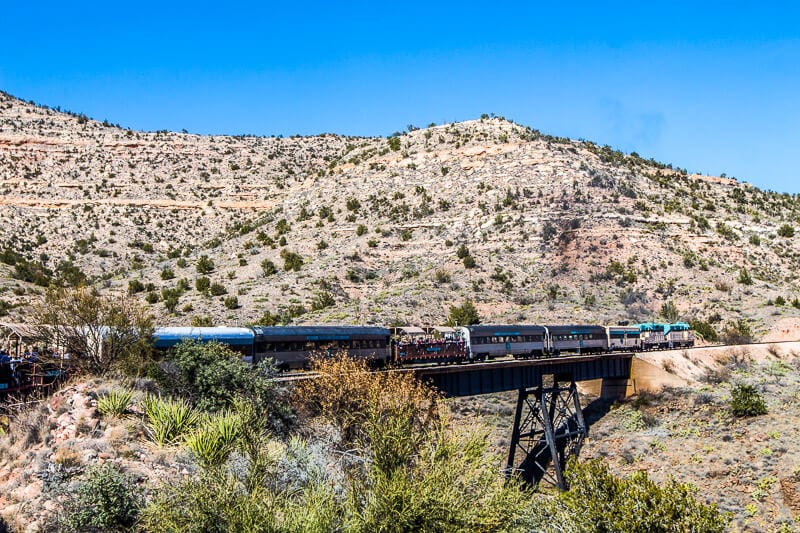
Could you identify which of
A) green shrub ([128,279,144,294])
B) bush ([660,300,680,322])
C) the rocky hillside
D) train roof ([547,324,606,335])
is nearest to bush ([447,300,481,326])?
the rocky hillside

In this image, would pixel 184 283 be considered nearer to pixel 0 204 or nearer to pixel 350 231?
pixel 350 231

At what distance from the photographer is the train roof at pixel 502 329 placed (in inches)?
1657

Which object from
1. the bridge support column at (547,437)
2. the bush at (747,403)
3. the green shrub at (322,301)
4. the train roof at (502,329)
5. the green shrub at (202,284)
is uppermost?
the green shrub at (202,284)

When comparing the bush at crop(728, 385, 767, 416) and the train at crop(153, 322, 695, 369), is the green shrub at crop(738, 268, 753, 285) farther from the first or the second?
the bush at crop(728, 385, 767, 416)

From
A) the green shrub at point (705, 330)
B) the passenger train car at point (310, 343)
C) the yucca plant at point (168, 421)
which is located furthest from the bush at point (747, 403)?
the yucca plant at point (168, 421)

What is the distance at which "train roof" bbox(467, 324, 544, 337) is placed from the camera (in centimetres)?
4209

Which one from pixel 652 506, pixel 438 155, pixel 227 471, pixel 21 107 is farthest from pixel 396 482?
pixel 21 107

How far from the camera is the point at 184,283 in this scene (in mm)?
64500

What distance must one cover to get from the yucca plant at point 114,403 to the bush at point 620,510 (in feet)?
43.6

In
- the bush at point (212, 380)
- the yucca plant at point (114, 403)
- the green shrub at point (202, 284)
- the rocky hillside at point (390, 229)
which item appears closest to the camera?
the yucca plant at point (114, 403)

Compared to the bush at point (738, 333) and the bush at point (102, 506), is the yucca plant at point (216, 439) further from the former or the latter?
the bush at point (738, 333)

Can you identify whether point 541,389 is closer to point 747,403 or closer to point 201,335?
point 747,403

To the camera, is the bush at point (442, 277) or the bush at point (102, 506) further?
the bush at point (442, 277)

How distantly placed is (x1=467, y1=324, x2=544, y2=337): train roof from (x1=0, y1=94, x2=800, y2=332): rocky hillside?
41.3 feet
